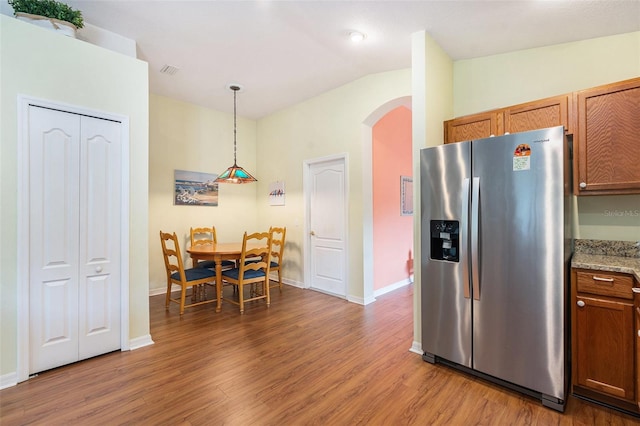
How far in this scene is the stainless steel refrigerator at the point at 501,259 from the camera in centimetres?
190

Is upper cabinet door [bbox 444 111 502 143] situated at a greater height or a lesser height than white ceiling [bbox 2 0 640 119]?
lesser

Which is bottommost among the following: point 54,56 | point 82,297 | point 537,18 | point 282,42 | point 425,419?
point 425,419

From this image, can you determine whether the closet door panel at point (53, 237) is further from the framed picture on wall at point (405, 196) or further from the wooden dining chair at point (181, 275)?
the framed picture on wall at point (405, 196)

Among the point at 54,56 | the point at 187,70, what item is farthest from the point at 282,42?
the point at 54,56

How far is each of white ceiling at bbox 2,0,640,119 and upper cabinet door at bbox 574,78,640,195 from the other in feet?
2.11

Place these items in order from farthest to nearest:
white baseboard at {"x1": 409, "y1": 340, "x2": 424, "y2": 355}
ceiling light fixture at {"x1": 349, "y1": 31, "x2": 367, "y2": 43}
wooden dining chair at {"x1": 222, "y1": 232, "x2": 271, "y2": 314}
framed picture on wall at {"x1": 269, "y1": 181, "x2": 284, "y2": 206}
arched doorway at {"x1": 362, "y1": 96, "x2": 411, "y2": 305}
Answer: framed picture on wall at {"x1": 269, "y1": 181, "x2": 284, "y2": 206} < arched doorway at {"x1": 362, "y1": 96, "x2": 411, "y2": 305} < wooden dining chair at {"x1": 222, "y1": 232, "x2": 271, "y2": 314} < ceiling light fixture at {"x1": 349, "y1": 31, "x2": 367, "y2": 43} < white baseboard at {"x1": 409, "y1": 340, "x2": 424, "y2": 355}

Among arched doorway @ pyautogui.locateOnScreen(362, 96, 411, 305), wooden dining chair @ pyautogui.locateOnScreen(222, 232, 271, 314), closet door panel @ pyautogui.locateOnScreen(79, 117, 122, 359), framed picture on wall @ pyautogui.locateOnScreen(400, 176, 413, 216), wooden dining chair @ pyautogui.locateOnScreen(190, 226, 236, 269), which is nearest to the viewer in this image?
closet door panel @ pyautogui.locateOnScreen(79, 117, 122, 359)

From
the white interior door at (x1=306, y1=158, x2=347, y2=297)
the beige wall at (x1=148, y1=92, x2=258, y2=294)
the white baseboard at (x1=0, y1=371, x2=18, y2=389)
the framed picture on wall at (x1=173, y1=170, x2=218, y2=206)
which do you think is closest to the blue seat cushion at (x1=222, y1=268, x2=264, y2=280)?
the white interior door at (x1=306, y1=158, x2=347, y2=297)

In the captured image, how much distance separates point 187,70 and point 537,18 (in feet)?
11.9

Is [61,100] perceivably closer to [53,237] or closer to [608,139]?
[53,237]

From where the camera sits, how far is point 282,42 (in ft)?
10.1

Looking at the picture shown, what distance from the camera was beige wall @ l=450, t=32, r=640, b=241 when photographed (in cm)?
231

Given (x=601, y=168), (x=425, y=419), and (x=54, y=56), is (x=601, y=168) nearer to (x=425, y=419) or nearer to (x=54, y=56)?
(x=425, y=419)

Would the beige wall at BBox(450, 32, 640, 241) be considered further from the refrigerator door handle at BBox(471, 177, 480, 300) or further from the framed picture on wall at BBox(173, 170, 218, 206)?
the framed picture on wall at BBox(173, 170, 218, 206)
